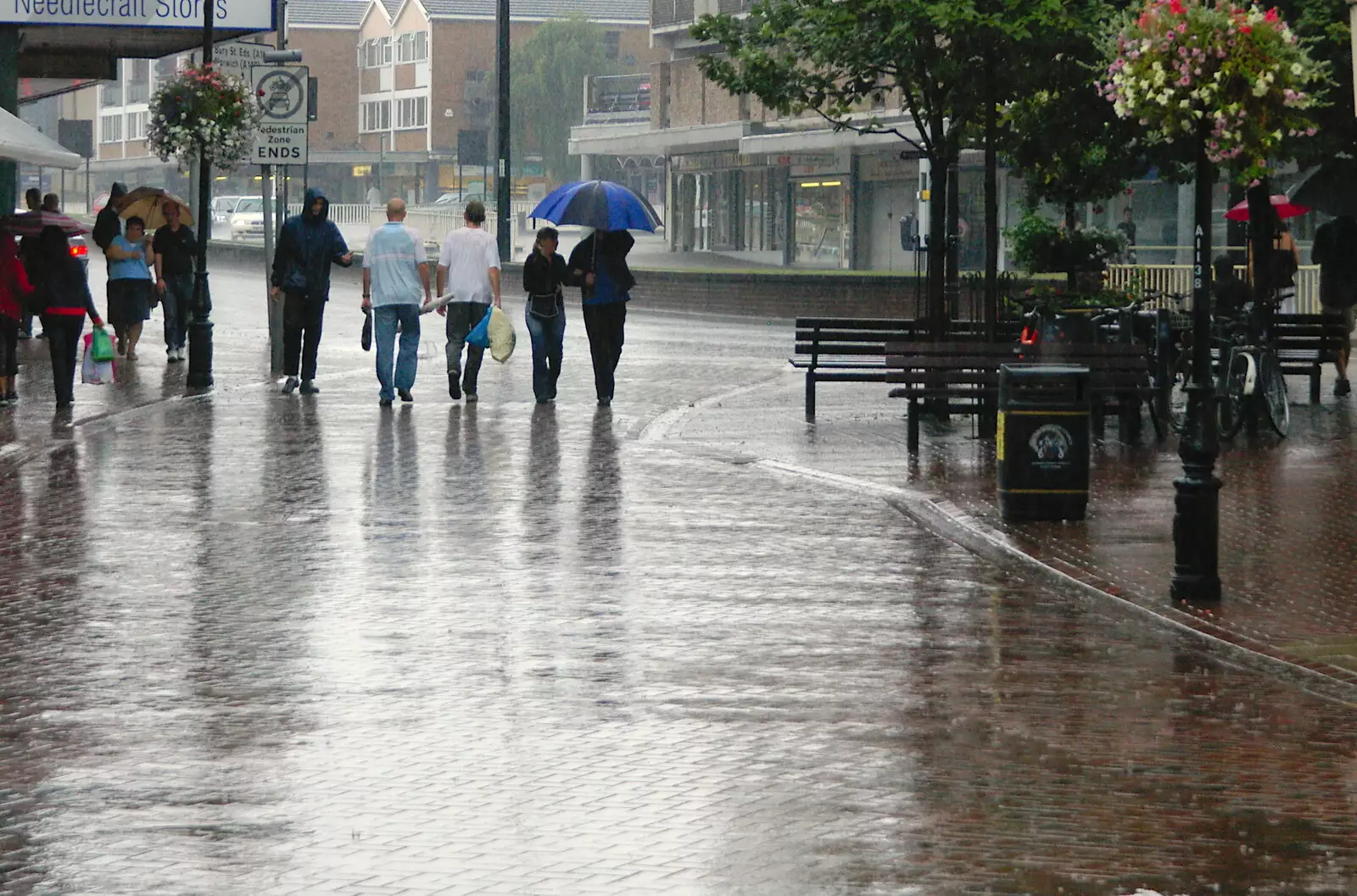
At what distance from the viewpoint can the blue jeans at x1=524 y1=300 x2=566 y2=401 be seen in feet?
66.0

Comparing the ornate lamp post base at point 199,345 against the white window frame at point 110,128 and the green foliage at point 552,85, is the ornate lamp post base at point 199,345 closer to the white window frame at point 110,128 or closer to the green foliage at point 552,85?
the green foliage at point 552,85

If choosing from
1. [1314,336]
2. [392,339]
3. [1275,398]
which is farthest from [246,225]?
[1275,398]

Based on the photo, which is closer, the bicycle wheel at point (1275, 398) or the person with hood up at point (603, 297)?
the bicycle wheel at point (1275, 398)

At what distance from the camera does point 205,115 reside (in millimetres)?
23781

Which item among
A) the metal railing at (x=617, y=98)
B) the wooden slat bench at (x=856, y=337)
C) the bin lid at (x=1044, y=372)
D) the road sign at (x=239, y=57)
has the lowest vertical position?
the bin lid at (x=1044, y=372)

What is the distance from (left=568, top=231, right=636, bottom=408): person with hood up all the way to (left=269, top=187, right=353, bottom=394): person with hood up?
7.23 ft

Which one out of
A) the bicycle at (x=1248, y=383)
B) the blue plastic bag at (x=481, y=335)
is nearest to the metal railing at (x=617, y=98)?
the blue plastic bag at (x=481, y=335)

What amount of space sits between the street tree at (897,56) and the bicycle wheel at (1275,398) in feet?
10.2

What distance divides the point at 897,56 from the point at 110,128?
11084 centimetres

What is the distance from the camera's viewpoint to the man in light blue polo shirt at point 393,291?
19688 millimetres

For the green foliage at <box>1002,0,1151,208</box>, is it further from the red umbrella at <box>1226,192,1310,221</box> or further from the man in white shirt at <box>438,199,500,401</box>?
the man in white shirt at <box>438,199,500,401</box>

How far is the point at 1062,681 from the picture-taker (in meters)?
8.41

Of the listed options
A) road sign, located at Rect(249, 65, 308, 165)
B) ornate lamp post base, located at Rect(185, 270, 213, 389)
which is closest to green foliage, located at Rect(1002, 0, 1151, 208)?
ornate lamp post base, located at Rect(185, 270, 213, 389)

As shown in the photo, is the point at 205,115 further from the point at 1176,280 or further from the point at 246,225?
the point at 246,225
